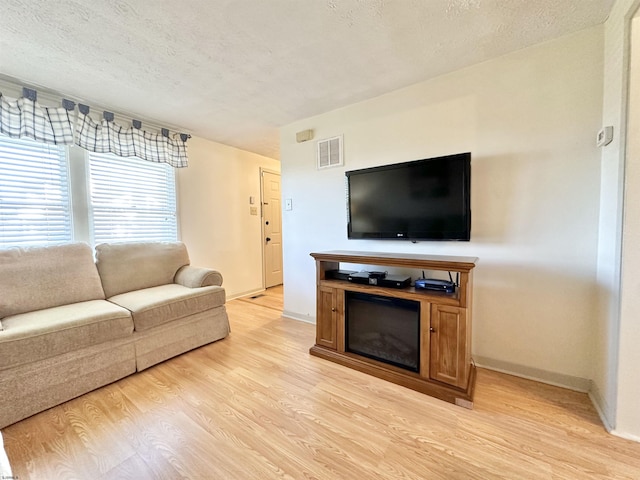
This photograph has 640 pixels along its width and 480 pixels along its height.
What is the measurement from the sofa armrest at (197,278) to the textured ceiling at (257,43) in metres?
1.64

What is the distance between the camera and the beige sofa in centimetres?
157

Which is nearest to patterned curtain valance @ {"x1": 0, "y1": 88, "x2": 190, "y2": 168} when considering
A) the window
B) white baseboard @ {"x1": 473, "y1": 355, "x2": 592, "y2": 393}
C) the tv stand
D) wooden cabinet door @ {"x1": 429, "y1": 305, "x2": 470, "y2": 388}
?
the window

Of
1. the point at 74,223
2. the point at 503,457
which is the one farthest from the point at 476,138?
the point at 74,223

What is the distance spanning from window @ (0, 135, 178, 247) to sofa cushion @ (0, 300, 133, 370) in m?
0.87

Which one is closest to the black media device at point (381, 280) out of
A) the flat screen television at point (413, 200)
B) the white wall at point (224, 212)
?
the flat screen television at point (413, 200)

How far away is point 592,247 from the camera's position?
5.50 feet

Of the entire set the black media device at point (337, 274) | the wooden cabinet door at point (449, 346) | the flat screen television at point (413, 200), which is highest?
the flat screen television at point (413, 200)

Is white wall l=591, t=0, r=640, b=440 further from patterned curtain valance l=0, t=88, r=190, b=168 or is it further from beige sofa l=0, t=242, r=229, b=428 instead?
patterned curtain valance l=0, t=88, r=190, b=168

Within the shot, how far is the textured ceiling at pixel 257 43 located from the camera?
1.44m

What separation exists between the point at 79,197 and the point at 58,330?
4.92 ft

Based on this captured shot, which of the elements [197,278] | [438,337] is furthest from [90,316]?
[438,337]

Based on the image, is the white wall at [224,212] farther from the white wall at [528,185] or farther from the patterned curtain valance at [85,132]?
the white wall at [528,185]

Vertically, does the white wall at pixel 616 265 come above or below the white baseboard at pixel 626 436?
above

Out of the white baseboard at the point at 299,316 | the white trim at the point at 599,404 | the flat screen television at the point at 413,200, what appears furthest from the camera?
the white baseboard at the point at 299,316
